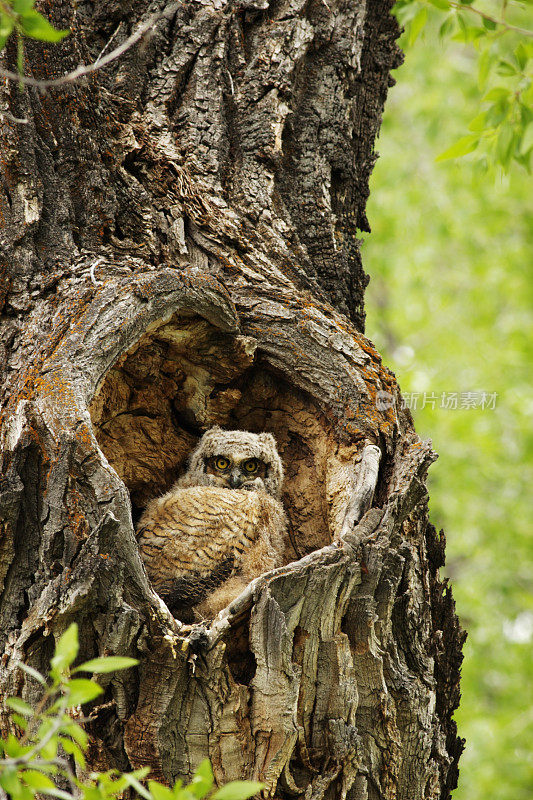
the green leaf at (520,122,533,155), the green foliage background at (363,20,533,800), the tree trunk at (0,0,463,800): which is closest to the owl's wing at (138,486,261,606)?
the tree trunk at (0,0,463,800)

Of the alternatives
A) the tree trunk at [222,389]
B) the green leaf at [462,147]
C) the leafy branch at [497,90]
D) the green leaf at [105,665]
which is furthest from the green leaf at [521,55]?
the green leaf at [105,665]

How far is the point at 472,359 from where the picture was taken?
25.3ft

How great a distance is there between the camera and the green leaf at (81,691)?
106cm

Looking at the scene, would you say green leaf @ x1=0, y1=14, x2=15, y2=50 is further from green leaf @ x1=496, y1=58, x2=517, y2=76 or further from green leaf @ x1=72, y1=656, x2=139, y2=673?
green leaf @ x1=496, y1=58, x2=517, y2=76

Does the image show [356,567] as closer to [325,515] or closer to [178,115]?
[325,515]

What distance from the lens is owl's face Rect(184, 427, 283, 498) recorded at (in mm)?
2740

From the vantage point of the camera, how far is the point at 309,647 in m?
1.76

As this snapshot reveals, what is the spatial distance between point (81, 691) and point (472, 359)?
7.12 meters

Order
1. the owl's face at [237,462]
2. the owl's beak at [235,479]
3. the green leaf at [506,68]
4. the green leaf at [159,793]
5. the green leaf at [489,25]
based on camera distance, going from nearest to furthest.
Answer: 1. the green leaf at [159,793]
2. the green leaf at [506,68]
3. the green leaf at [489,25]
4. the owl's face at [237,462]
5. the owl's beak at [235,479]

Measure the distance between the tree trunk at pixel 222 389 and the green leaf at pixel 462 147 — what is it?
64 centimetres

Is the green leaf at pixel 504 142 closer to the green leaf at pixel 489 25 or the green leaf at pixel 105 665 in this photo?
the green leaf at pixel 489 25

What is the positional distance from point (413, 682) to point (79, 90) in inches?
78.3

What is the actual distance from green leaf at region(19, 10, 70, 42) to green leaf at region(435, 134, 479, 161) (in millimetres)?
1120

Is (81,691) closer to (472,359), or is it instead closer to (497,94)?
(497,94)
